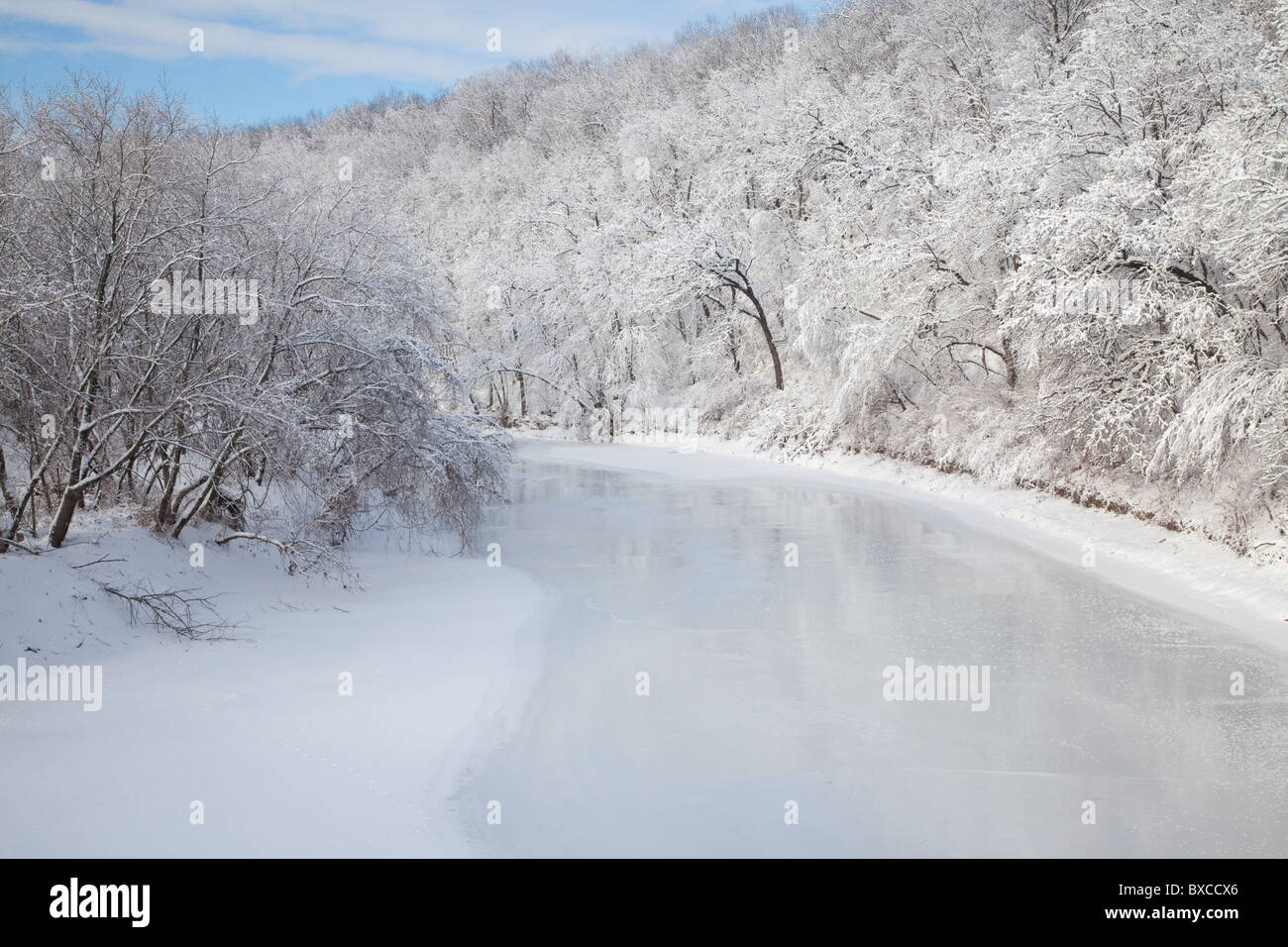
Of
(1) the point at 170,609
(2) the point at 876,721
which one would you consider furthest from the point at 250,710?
(2) the point at 876,721

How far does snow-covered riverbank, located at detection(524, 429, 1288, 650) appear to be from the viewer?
10273 mm

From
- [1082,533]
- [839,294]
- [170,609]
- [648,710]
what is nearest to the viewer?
[648,710]

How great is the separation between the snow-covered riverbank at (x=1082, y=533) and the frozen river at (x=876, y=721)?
0.57m

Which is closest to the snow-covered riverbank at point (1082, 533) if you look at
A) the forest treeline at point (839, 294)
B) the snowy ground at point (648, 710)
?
the snowy ground at point (648, 710)

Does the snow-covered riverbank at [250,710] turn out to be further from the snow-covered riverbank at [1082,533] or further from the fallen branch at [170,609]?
the snow-covered riverbank at [1082,533]

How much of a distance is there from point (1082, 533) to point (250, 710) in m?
12.8

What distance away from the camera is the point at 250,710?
692 centimetres

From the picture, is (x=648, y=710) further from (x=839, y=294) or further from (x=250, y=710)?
(x=839, y=294)

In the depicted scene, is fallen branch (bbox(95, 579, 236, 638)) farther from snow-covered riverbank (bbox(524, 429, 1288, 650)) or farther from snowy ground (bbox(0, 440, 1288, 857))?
snow-covered riverbank (bbox(524, 429, 1288, 650))

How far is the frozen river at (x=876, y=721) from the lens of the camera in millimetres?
5543

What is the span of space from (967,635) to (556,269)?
30.1 meters

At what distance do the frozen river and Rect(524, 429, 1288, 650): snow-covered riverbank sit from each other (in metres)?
0.57

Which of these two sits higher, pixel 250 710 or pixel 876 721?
pixel 250 710
